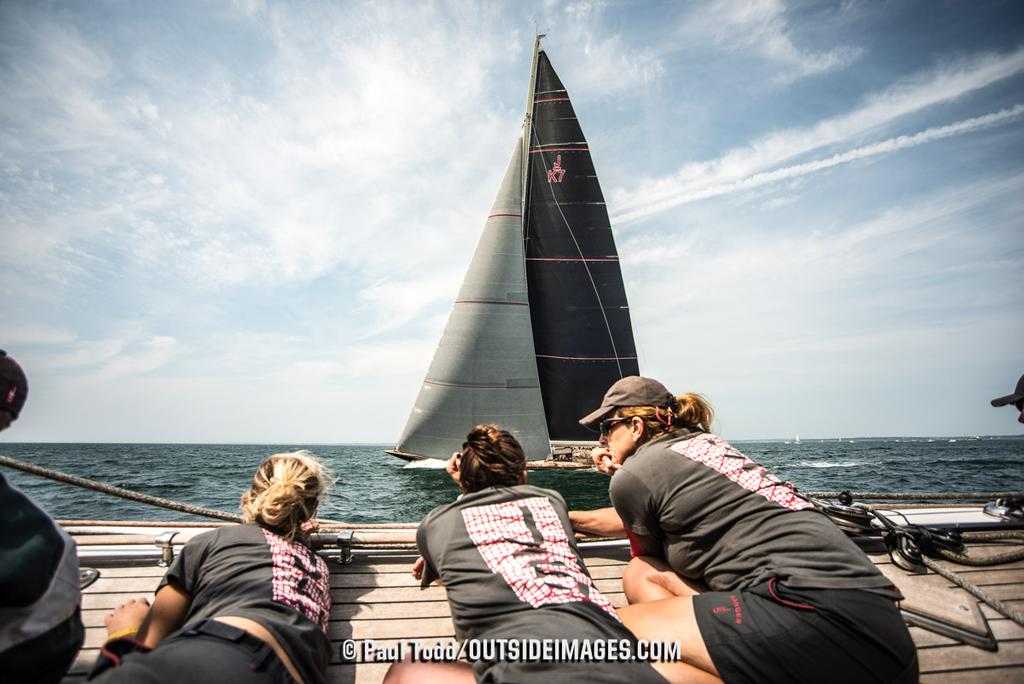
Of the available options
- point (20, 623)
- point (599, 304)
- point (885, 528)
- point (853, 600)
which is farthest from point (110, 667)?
point (599, 304)

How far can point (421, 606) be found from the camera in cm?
257

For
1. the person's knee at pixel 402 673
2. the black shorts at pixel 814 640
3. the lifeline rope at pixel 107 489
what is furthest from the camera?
the lifeline rope at pixel 107 489

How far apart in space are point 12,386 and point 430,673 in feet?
5.24

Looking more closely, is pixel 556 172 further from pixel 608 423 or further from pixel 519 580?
pixel 519 580

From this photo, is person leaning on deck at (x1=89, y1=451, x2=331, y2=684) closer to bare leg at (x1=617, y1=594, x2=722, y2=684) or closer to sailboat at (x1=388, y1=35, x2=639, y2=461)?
bare leg at (x1=617, y1=594, x2=722, y2=684)

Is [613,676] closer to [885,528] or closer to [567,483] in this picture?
[885,528]

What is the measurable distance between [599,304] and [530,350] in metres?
3.79

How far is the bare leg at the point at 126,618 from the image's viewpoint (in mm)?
1750

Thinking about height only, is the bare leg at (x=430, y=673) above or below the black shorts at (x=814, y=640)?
below

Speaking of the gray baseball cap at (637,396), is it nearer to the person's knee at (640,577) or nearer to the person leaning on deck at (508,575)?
the person leaning on deck at (508,575)

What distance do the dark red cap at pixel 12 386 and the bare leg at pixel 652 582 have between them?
2353mm

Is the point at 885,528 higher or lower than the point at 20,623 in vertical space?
lower

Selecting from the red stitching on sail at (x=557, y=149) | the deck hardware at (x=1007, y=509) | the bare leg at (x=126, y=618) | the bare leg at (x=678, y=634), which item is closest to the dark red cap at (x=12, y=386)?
the bare leg at (x=126, y=618)

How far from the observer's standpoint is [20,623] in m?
1.10
